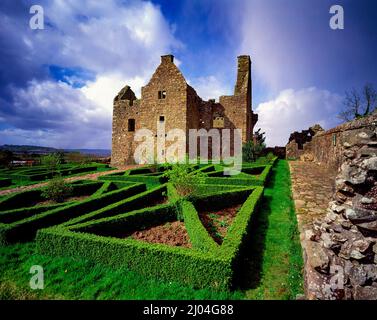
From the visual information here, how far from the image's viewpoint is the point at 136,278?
152 inches

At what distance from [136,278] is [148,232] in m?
1.66

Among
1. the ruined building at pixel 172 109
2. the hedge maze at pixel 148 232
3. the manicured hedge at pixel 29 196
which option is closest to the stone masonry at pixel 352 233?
the hedge maze at pixel 148 232

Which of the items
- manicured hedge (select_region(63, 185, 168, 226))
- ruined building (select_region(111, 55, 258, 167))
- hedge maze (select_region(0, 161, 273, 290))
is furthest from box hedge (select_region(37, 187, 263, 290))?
ruined building (select_region(111, 55, 258, 167))

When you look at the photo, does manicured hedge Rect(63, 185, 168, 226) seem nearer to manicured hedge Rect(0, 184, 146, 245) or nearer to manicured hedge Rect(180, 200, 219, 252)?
manicured hedge Rect(0, 184, 146, 245)

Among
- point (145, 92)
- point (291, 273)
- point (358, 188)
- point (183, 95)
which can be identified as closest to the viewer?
point (358, 188)

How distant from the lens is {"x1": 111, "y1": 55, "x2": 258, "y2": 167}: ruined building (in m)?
20.3

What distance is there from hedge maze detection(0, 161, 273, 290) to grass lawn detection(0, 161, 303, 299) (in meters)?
0.19

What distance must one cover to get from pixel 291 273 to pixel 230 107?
20.7 meters

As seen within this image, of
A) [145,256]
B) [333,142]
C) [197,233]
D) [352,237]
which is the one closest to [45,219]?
[145,256]

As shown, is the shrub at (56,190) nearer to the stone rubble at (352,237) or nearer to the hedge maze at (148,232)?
the hedge maze at (148,232)

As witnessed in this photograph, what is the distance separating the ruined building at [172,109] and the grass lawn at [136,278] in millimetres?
16246
